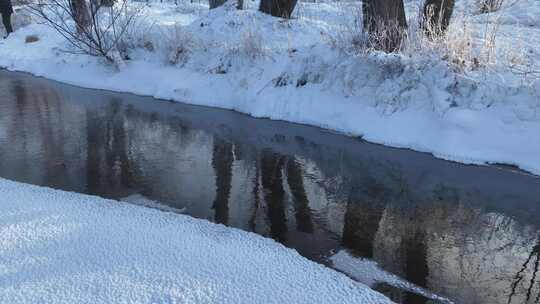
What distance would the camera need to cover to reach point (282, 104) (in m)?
8.85

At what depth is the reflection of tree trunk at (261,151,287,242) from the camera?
4.48 metres

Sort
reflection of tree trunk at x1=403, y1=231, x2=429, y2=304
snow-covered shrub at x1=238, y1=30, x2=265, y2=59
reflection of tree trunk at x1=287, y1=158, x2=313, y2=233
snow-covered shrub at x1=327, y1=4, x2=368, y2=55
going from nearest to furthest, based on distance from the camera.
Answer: reflection of tree trunk at x1=403, y1=231, x2=429, y2=304
reflection of tree trunk at x1=287, y1=158, x2=313, y2=233
snow-covered shrub at x1=327, y1=4, x2=368, y2=55
snow-covered shrub at x1=238, y1=30, x2=265, y2=59

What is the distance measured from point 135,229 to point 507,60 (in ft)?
18.9

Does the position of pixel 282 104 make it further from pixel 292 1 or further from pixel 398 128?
pixel 292 1

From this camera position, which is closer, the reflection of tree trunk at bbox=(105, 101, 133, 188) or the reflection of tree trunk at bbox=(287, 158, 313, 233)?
the reflection of tree trunk at bbox=(287, 158, 313, 233)

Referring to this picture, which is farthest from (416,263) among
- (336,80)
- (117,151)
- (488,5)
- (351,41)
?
(488,5)

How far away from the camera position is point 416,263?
395 centimetres

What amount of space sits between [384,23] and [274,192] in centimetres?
439

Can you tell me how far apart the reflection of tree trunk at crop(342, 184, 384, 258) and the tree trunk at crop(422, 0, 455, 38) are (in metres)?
3.57

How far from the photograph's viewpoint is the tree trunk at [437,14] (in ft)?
26.2

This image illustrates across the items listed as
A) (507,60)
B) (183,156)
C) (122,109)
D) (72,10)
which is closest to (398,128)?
(507,60)

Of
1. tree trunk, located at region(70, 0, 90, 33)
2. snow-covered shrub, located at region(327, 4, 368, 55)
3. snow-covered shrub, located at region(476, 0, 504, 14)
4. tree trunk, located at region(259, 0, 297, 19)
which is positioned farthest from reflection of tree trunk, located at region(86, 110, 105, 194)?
snow-covered shrub, located at region(476, 0, 504, 14)

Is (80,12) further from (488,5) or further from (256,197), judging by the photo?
(488,5)

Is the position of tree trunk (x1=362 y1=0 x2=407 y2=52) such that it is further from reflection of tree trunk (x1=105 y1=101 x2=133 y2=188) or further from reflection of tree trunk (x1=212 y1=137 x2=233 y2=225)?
reflection of tree trunk (x1=105 y1=101 x2=133 y2=188)
